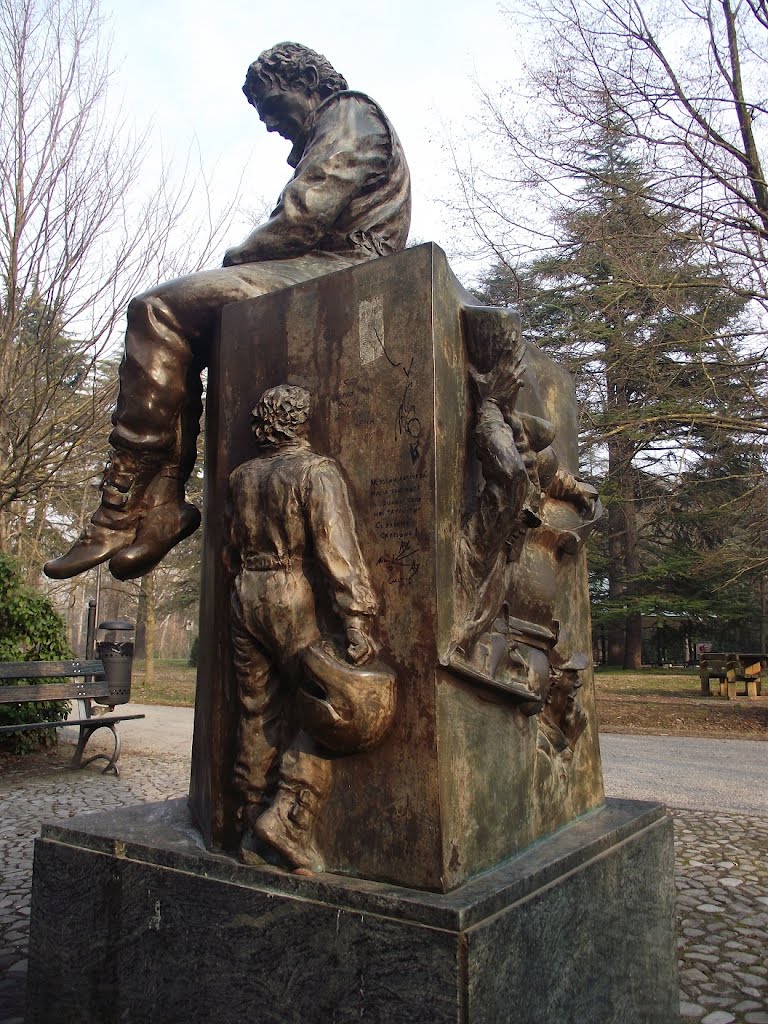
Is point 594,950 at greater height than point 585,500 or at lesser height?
lesser

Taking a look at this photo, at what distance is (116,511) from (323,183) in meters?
1.37

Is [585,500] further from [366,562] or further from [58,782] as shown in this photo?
[58,782]

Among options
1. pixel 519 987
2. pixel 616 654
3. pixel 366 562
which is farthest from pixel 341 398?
pixel 616 654

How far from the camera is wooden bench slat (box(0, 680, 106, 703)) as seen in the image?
288 inches

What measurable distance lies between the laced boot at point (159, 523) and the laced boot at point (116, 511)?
4cm

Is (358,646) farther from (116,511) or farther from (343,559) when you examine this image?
(116,511)

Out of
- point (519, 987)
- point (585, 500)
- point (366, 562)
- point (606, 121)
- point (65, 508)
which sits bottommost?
point (519, 987)

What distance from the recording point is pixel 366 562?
232 centimetres

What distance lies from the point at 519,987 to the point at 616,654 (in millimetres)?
28126

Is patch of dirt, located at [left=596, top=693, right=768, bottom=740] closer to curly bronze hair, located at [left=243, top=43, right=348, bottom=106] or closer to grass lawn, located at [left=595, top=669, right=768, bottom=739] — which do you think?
grass lawn, located at [left=595, top=669, right=768, bottom=739]

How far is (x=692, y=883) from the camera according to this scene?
15.4 feet
